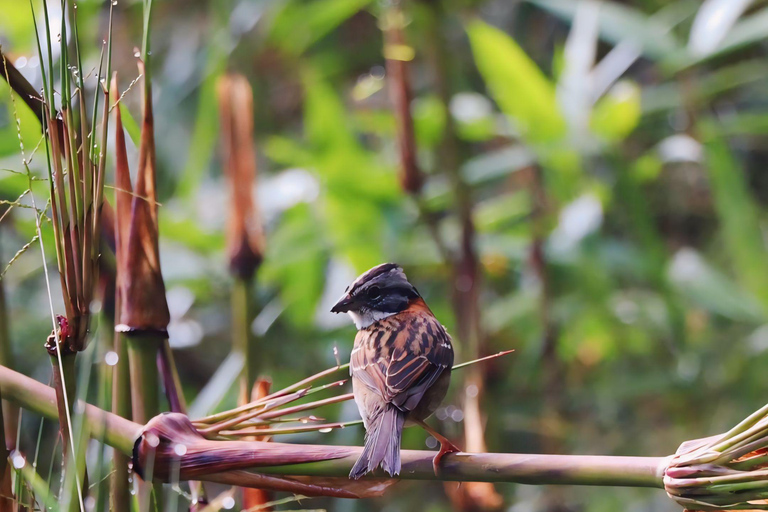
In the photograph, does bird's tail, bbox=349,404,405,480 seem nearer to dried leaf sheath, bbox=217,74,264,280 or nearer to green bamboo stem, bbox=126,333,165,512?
green bamboo stem, bbox=126,333,165,512

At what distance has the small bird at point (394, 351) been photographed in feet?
2.27

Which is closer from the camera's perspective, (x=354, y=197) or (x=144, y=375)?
(x=144, y=375)

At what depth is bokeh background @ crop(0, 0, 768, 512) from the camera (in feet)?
6.39

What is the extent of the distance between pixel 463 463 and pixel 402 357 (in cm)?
25

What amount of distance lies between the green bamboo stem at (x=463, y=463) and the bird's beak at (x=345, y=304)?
6.0 inches

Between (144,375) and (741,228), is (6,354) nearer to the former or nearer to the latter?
(144,375)

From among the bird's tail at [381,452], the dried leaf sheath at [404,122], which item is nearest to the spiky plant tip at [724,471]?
the bird's tail at [381,452]

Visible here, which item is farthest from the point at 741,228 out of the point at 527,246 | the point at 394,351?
the point at 394,351

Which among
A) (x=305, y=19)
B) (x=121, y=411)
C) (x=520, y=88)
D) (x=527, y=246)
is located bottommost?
(x=121, y=411)

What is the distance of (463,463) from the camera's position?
1.70 ft

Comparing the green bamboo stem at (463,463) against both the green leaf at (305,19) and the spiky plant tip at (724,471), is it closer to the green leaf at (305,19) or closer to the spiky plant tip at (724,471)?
the spiky plant tip at (724,471)

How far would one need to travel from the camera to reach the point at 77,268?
52cm

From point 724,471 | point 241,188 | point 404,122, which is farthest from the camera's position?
point 404,122

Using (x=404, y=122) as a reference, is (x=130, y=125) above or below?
below
